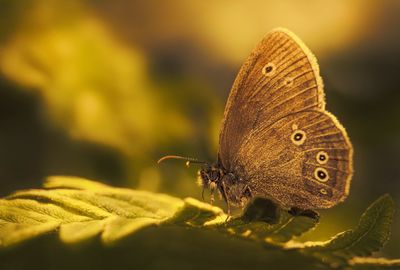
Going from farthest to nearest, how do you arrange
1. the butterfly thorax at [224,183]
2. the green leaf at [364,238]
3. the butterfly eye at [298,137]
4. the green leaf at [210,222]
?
the butterfly thorax at [224,183] → the butterfly eye at [298,137] → the green leaf at [364,238] → the green leaf at [210,222]

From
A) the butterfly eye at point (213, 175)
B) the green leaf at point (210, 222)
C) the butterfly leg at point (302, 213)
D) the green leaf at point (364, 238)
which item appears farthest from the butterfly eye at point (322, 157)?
the green leaf at point (364, 238)

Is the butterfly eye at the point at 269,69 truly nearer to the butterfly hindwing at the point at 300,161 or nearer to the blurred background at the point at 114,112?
the butterfly hindwing at the point at 300,161

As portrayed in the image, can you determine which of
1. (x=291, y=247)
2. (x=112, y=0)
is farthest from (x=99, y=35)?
(x=291, y=247)

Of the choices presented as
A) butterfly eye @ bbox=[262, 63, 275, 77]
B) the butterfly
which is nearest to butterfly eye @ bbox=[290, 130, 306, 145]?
the butterfly

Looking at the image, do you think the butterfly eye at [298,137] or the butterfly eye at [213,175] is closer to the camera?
the butterfly eye at [298,137]

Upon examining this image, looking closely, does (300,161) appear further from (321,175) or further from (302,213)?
(302,213)

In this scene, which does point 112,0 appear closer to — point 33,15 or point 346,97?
point 33,15

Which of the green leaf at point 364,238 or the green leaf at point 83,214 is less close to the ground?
the green leaf at point 83,214

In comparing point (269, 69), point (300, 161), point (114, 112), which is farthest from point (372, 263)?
point (114, 112)
